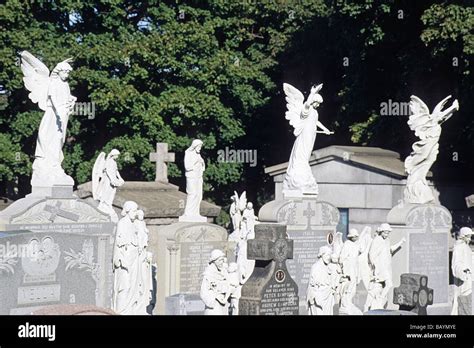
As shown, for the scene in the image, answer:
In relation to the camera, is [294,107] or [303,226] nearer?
[303,226]

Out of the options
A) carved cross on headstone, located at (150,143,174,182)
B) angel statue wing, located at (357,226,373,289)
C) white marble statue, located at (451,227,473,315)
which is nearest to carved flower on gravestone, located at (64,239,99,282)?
angel statue wing, located at (357,226,373,289)

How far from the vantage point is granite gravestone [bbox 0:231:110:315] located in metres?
19.1

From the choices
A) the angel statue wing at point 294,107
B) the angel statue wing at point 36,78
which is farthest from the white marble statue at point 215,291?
the angel statue wing at point 294,107

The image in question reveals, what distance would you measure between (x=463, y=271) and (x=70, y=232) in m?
6.94

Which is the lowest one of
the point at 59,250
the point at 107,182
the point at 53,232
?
the point at 59,250

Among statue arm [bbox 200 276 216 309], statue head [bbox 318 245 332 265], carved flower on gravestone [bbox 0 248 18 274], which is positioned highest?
statue head [bbox 318 245 332 265]

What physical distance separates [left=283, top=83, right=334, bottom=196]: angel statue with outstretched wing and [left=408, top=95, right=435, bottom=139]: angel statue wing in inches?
71.9

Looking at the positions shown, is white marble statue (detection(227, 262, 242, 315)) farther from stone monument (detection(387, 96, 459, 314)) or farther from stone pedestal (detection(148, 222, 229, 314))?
stone monument (detection(387, 96, 459, 314))

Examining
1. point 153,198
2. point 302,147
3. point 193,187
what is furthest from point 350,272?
point 153,198

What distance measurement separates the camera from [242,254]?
75.8ft

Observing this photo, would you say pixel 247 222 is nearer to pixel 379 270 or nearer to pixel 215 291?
pixel 379 270

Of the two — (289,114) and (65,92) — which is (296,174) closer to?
(289,114)

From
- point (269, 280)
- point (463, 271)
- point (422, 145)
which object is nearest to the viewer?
point (269, 280)

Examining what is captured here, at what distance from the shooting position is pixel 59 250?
20109 mm
